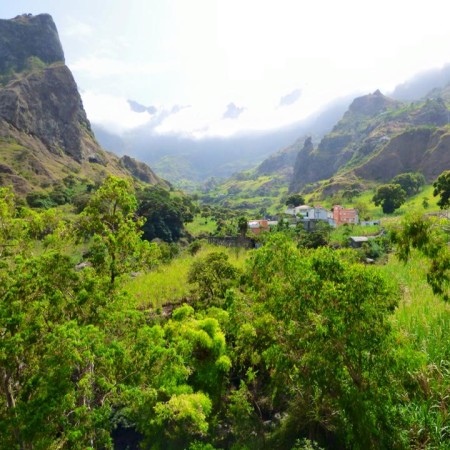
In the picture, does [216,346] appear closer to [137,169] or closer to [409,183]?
[409,183]

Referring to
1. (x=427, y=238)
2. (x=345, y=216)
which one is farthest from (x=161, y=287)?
(x=345, y=216)

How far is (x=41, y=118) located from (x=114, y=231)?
358ft

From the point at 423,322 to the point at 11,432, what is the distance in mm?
9739

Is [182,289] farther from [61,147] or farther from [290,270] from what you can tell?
[61,147]

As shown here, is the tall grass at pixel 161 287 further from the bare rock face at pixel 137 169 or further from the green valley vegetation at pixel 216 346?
the bare rock face at pixel 137 169

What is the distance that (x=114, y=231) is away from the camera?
9469 mm

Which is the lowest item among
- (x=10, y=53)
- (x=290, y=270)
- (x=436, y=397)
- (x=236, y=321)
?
(x=436, y=397)

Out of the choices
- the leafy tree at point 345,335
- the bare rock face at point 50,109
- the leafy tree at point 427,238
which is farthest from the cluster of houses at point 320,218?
the bare rock face at point 50,109

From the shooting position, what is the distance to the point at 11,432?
6.60 metres

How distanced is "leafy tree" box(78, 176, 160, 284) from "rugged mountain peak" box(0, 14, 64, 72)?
137521 millimetres

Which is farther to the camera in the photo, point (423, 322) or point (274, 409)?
point (274, 409)

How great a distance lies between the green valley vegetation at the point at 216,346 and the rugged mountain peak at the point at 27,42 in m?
139

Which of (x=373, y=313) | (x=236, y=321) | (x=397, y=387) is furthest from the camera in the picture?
(x=236, y=321)

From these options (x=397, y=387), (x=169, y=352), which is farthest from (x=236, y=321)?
(x=397, y=387)
